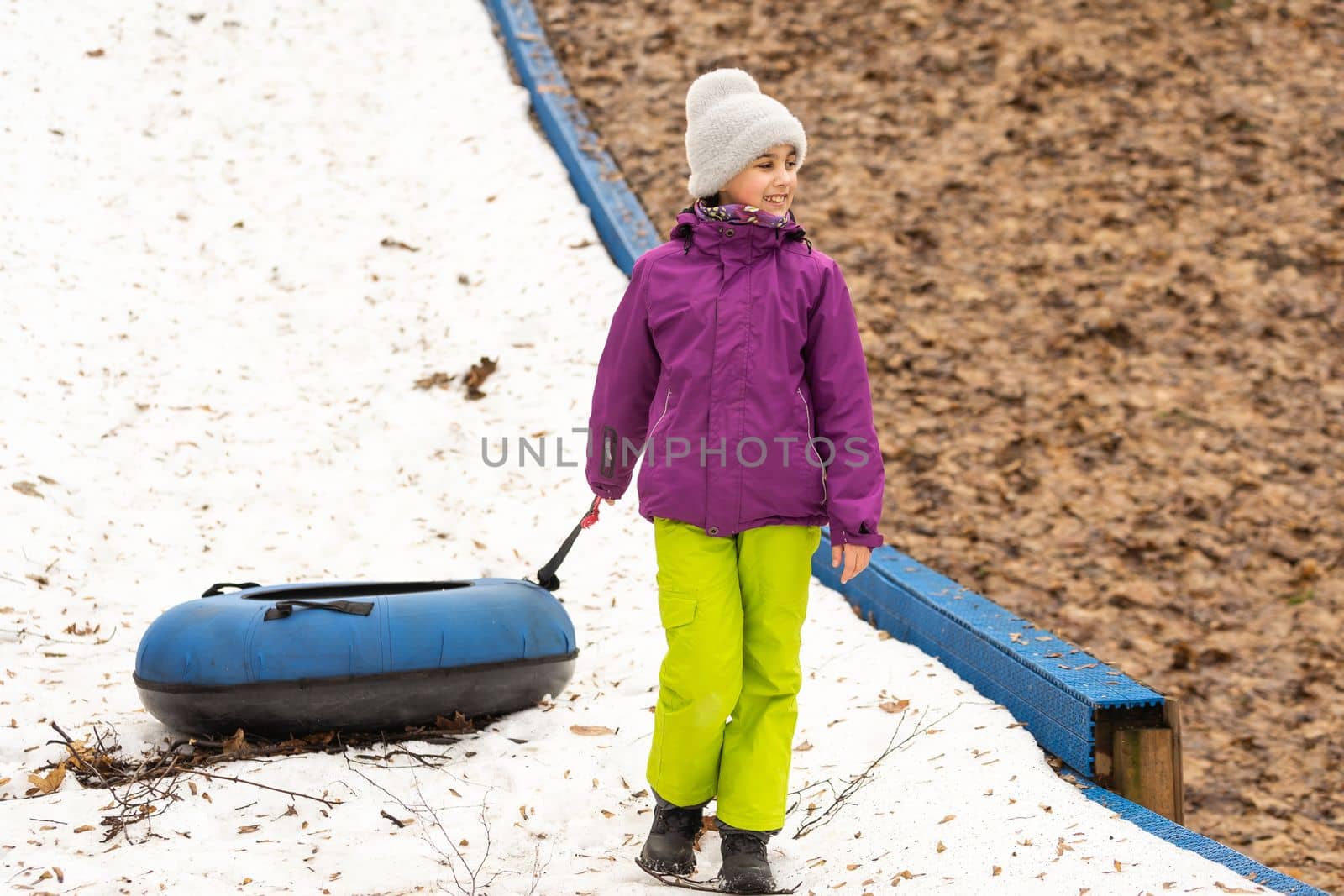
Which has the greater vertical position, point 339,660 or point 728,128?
point 728,128

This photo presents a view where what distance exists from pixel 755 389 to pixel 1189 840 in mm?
1670

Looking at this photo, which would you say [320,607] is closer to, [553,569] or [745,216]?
[553,569]

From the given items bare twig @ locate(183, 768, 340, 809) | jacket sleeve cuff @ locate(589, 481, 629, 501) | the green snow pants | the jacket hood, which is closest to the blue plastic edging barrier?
the green snow pants

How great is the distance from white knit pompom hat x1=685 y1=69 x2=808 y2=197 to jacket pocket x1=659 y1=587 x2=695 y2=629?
103 centimetres

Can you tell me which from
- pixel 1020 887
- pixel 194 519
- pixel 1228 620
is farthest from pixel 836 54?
pixel 1020 887

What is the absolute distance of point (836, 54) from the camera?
31.7 feet

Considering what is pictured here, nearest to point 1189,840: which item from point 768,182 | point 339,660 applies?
point 768,182

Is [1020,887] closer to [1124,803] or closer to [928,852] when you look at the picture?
[928,852]

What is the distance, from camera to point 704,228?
113 inches

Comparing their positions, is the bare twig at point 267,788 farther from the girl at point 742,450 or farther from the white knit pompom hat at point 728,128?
the white knit pompom hat at point 728,128

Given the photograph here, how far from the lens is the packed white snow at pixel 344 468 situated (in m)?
3.12

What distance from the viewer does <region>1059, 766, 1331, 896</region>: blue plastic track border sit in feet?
8.95

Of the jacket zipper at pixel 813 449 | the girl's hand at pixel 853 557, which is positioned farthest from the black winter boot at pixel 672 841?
the jacket zipper at pixel 813 449

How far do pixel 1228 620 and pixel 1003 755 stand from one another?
2686 millimetres
